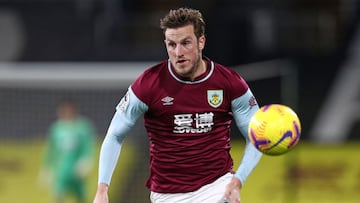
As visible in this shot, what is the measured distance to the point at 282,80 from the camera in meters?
17.9

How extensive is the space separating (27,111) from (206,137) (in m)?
9.43

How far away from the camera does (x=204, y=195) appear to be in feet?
24.1

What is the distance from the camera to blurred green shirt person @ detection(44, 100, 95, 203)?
15.5 m

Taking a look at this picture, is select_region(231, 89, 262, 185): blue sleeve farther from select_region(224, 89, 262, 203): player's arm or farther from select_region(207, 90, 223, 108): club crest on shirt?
select_region(207, 90, 223, 108): club crest on shirt

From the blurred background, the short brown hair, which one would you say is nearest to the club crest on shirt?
the short brown hair

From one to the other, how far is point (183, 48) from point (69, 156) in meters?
8.78

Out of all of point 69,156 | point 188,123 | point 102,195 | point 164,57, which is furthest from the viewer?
point 164,57

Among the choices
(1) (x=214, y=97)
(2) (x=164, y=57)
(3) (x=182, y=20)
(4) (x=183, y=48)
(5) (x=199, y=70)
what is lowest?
(2) (x=164, y=57)

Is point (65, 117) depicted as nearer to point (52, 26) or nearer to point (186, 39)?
point (52, 26)

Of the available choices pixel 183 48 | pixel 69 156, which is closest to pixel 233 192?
pixel 183 48

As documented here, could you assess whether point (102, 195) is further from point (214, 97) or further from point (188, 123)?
point (214, 97)

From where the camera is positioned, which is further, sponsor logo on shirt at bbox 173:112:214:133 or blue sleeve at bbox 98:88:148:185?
sponsor logo on shirt at bbox 173:112:214:133

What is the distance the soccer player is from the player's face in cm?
1

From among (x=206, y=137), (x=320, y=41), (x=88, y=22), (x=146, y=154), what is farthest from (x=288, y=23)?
(x=206, y=137)
